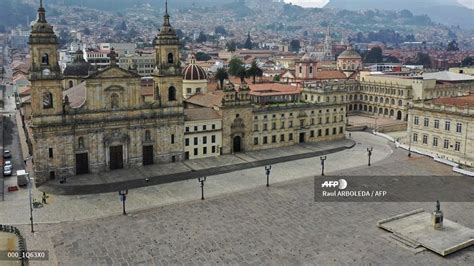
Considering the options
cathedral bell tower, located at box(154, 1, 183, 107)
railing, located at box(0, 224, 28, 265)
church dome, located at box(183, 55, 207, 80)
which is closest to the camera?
railing, located at box(0, 224, 28, 265)

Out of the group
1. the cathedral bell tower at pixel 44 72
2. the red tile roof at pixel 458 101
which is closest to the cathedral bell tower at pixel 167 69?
the cathedral bell tower at pixel 44 72

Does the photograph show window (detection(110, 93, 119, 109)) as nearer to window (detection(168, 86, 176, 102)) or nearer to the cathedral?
the cathedral

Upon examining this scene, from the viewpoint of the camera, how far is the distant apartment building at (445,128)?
219ft

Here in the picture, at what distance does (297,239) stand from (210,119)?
30042 mm

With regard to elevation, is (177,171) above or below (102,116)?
below

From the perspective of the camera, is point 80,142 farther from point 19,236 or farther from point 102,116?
point 19,236

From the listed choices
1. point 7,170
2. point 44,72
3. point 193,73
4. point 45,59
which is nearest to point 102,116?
point 44,72

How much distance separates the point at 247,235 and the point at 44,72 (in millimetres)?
31134

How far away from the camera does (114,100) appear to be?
6066 cm

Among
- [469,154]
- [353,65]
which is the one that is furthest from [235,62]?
[469,154]

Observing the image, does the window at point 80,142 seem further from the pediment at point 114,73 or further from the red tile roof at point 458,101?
the red tile roof at point 458,101

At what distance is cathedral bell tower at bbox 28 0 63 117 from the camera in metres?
55.4

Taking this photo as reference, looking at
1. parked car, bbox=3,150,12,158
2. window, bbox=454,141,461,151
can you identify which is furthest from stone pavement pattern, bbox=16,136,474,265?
parked car, bbox=3,150,12,158

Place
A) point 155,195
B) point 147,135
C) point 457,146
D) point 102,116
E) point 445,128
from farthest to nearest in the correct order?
1. point 445,128
2. point 457,146
3. point 147,135
4. point 102,116
5. point 155,195
